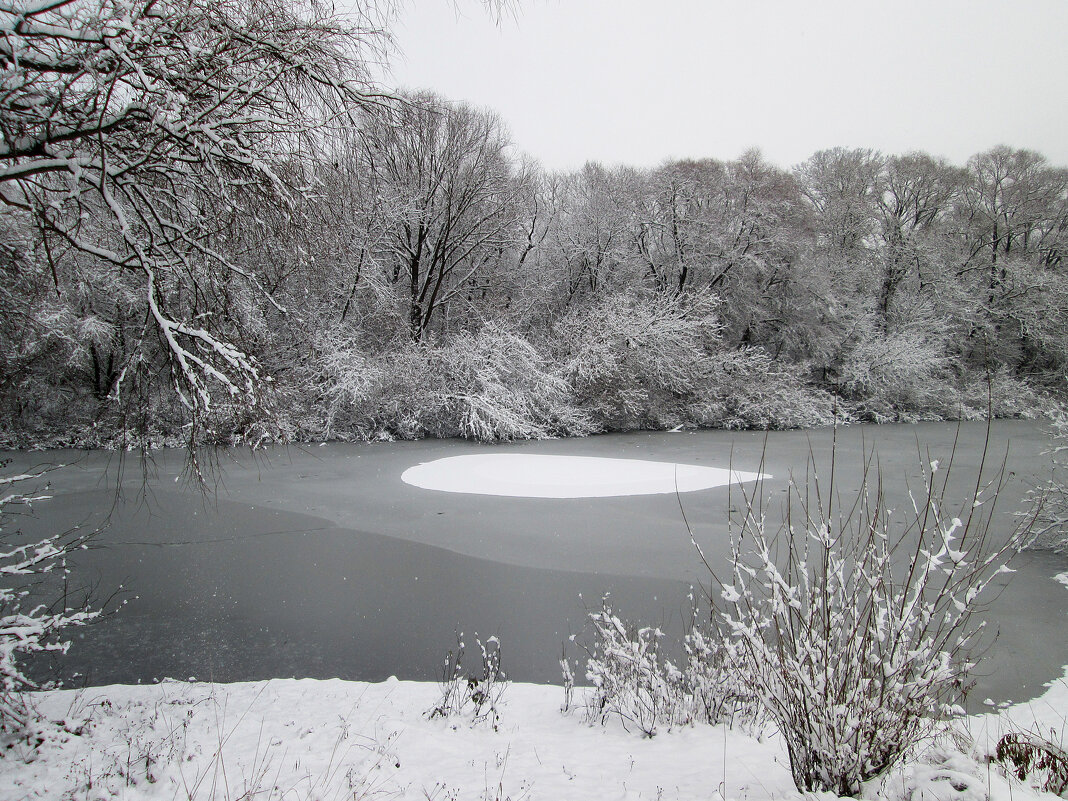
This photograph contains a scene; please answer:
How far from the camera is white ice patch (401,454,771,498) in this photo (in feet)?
30.5

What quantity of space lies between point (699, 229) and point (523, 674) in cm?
1754

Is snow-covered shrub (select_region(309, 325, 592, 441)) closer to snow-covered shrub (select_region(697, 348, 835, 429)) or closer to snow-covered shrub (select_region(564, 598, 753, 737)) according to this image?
snow-covered shrub (select_region(697, 348, 835, 429))

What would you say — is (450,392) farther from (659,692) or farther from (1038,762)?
(1038,762)

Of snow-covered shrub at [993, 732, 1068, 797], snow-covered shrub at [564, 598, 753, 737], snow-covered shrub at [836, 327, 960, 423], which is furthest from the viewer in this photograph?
snow-covered shrub at [836, 327, 960, 423]

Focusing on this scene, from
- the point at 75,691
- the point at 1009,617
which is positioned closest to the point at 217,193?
the point at 75,691

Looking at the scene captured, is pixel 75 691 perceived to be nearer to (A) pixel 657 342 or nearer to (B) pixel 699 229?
(A) pixel 657 342

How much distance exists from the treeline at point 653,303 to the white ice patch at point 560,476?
299cm

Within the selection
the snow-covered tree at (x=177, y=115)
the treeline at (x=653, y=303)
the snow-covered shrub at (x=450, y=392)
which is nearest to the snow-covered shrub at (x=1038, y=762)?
the snow-covered tree at (x=177, y=115)

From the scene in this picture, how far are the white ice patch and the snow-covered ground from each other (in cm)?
563

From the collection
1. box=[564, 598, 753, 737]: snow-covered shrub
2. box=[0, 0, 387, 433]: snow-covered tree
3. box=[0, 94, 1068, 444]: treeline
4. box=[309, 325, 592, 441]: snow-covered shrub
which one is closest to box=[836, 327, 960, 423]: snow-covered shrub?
box=[0, 94, 1068, 444]: treeline

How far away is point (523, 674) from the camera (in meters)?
4.05

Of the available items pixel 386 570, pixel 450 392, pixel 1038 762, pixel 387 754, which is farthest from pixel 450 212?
pixel 1038 762

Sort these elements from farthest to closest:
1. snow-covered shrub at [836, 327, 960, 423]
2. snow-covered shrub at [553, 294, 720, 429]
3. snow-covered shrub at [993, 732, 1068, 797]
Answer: snow-covered shrub at [836, 327, 960, 423]
snow-covered shrub at [553, 294, 720, 429]
snow-covered shrub at [993, 732, 1068, 797]

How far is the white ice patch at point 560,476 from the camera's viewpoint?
30.5ft
